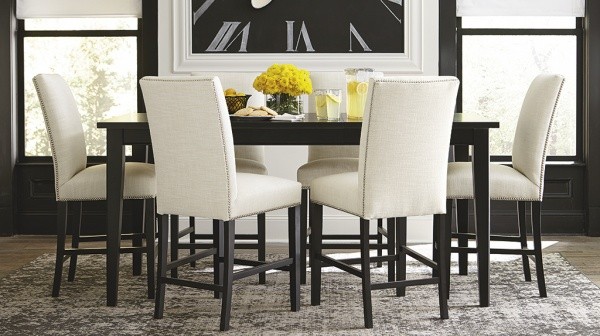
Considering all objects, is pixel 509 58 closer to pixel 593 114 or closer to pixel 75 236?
Result: pixel 593 114

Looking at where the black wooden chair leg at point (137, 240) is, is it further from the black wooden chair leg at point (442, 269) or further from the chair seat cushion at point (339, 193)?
the black wooden chair leg at point (442, 269)

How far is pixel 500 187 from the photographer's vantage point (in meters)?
4.11

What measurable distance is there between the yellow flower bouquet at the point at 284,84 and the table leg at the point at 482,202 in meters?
0.79

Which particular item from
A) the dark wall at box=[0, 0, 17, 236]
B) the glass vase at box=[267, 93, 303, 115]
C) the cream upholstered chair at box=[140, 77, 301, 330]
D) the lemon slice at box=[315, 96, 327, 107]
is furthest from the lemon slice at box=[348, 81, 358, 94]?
the dark wall at box=[0, 0, 17, 236]

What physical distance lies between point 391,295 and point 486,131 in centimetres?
83

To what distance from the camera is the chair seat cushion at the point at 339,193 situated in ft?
12.0

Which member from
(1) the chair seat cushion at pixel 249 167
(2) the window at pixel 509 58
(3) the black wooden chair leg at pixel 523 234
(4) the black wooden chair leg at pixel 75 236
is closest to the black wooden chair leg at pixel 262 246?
(1) the chair seat cushion at pixel 249 167

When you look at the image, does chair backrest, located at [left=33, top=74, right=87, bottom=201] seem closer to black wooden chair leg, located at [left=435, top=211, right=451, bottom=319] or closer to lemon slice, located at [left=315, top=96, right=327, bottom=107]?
lemon slice, located at [left=315, top=96, right=327, bottom=107]

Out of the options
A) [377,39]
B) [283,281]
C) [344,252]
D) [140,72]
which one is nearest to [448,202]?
[283,281]

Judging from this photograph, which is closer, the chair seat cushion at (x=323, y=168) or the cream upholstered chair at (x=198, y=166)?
the cream upholstered chair at (x=198, y=166)

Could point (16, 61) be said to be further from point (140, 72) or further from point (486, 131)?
point (486, 131)

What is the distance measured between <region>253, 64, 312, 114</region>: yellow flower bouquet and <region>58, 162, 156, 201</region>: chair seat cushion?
0.62 m

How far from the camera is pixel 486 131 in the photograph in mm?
3857

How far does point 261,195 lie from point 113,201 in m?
0.66
